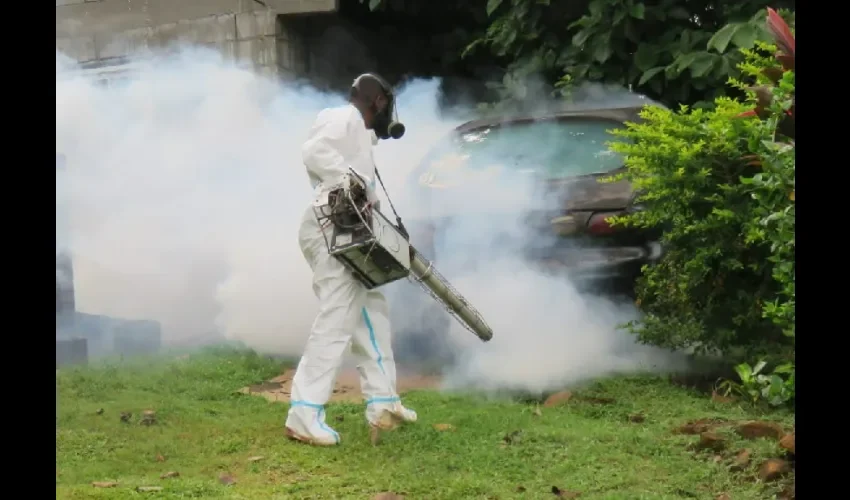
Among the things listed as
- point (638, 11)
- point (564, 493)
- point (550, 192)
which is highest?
point (638, 11)

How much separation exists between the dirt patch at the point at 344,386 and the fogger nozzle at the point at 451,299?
9.0 inches

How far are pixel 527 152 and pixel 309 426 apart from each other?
1310 millimetres

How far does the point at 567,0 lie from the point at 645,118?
54 cm

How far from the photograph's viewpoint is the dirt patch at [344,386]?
132 inches

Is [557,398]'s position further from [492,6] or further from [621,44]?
[492,6]

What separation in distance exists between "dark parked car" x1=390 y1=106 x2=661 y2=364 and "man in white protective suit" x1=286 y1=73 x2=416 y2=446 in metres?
0.17

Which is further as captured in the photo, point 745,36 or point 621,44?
point 621,44

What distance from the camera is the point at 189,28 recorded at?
3770mm

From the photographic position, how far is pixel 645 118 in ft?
11.6

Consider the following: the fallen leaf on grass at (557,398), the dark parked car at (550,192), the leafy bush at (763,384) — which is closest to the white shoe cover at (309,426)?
the dark parked car at (550,192)

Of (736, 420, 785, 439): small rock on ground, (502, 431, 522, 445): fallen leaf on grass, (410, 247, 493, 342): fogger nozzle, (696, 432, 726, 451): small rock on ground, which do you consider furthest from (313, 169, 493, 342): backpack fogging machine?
(736, 420, 785, 439): small rock on ground

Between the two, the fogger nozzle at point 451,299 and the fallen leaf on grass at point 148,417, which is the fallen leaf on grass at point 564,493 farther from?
the fallen leaf on grass at point 148,417

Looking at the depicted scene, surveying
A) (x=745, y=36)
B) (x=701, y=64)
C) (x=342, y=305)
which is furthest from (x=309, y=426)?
(x=745, y=36)
